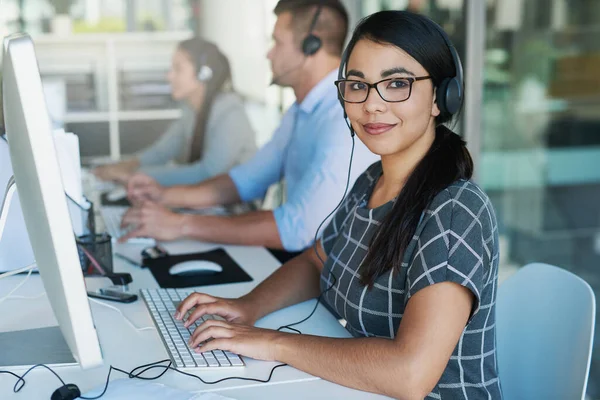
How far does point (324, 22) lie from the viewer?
247 centimetres

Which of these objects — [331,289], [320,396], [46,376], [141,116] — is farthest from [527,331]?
[141,116]

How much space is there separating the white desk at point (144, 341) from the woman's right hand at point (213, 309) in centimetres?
5

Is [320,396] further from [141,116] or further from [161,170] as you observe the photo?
[141,116]

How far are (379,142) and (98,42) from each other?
265cm

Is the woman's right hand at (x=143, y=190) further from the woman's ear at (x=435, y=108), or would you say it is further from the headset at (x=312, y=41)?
the woman's ear at (x=435, y=108)

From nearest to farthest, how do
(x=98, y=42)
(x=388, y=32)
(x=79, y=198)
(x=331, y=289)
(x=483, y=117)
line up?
(x=388, y=32) < (x=331, y=289) < (x=79, y=198) < (x=483, y=117) < (x=98, y=42)

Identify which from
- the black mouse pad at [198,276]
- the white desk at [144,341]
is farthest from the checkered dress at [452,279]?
the black mouse pad at [198,276]

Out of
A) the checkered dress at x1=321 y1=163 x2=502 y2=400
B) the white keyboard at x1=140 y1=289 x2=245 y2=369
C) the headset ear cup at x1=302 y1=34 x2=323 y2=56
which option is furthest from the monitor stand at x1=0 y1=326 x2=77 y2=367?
the headset ear cup at x1=302 y1=34 x2=323 y2=56

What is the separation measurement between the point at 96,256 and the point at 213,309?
1.47 feet

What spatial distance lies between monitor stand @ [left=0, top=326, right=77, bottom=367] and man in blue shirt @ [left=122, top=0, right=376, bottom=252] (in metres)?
0.75

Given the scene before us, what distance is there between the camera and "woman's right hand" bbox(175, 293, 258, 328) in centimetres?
147

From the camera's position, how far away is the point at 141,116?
387cm

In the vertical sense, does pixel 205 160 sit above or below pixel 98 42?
below

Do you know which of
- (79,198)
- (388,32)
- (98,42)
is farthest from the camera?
(98,42)
